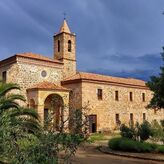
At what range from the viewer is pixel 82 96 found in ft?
98.5

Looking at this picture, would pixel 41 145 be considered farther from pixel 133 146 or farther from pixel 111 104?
pixel 111 104

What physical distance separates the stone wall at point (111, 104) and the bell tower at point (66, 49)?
161 inches

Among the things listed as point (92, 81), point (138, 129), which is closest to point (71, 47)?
point (92, 81)

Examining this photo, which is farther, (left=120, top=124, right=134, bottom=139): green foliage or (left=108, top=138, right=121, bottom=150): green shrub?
(left=120, top=124, right=134, bottom=139): green foliage

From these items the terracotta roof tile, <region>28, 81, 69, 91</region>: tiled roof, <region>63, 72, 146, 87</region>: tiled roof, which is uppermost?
the terracotta roof tile

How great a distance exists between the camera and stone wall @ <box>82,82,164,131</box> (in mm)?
31016

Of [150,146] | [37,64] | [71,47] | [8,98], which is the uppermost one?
[71,47]

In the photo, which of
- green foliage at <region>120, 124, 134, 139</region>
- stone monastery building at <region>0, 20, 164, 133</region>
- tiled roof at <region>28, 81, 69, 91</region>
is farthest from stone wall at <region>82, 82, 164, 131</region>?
green foliage at <region>120, 124, 134, 139</region>

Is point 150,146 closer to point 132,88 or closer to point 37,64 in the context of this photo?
point 37,64

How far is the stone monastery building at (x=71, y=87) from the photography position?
2880 centimetres

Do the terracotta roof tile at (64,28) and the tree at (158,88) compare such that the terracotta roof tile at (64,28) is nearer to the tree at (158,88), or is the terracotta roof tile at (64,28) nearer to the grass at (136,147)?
the grass at (136,147)

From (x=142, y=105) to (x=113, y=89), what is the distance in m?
6.11

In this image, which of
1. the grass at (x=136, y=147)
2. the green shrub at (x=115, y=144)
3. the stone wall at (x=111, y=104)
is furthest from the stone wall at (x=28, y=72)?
the grass at (x=136, y=147)

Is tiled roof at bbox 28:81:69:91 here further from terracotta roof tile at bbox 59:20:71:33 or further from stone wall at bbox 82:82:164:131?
terracotta roof tile at bbox 59:20:71:33
